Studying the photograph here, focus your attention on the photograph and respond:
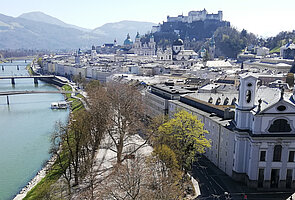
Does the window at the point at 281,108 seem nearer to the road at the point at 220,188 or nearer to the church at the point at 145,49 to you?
the road at the point at 220,188

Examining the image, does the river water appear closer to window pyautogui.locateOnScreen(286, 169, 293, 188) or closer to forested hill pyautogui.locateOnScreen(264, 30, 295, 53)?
window pyautogui.locateOnScreen(286, 169, 293, 188)

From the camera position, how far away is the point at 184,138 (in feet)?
76.7

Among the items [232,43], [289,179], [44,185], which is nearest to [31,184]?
[44,185]

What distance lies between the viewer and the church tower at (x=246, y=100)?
22.5 metres

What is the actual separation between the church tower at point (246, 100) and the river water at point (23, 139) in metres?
18.2

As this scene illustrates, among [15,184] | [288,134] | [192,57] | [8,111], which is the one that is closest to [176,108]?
[288,134]

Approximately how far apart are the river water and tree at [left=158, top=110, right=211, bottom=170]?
42.1 ft

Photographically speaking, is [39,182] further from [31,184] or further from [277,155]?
[277,155]

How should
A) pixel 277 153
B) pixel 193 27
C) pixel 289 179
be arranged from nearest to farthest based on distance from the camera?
pixel 277 153, pixel 289 179, pixel 193 27

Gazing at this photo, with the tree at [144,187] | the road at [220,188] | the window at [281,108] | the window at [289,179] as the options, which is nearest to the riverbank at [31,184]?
the tree at [144,187]

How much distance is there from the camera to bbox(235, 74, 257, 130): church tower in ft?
73.7

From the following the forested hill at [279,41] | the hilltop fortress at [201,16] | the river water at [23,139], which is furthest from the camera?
the hilltop fortress at [201,16]

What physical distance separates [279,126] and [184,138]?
663cm

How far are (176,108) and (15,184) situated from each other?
16.6 metres
